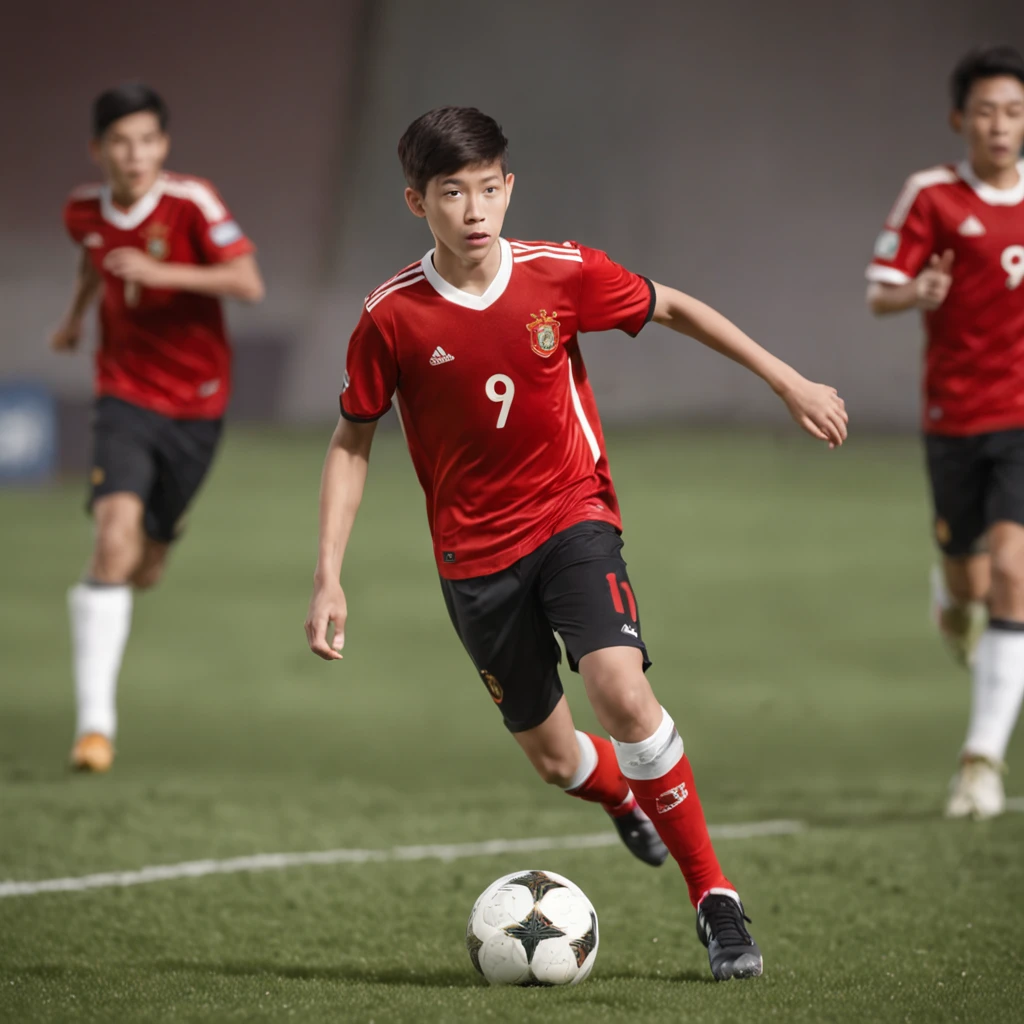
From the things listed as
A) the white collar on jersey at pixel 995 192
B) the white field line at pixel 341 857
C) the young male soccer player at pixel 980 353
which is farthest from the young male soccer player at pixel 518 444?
the white collar on jersey at pixel 995 192

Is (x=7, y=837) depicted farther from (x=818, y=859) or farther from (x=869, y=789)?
(x=869, y=789)

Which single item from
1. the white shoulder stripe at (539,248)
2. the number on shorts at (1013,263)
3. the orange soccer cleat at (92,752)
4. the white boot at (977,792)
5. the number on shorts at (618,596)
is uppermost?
the white shoulder stripe at (539,248)

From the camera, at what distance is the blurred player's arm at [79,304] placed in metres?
6.75

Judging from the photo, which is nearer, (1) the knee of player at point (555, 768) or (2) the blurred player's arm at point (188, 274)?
(1) the knee of player at point (555, 768)

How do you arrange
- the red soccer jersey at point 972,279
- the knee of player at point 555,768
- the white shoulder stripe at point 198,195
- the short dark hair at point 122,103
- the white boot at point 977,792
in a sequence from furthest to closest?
the white shoulder stripe at point 198,195 → the short dark hair at point 122,103 → the red soccer jersey at point 972,279 → the white boot at point 977,792 → the knee of player at point 555,768

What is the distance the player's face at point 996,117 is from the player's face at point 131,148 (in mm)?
3020

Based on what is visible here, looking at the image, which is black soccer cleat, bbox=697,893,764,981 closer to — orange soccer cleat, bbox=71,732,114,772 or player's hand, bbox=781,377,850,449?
player's hand, bbox=781,377,850,449

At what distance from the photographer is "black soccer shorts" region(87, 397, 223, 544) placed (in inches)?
252

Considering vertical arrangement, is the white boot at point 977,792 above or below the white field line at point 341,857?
above

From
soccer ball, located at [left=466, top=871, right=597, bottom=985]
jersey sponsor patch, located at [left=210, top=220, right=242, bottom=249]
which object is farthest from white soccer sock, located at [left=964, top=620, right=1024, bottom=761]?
jersey sponsor patch, located at [left=210, top=220, right=242, bottom=249]

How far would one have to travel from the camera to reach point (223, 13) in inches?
680

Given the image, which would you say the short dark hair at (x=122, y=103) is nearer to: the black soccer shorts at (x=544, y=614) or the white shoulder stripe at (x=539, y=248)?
the white shoulder stripe at (x=539, y=248)

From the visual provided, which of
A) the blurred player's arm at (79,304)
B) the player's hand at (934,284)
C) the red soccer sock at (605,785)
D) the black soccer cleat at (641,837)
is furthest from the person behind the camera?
the blurred player's arm at (79,304)

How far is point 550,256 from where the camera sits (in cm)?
398
